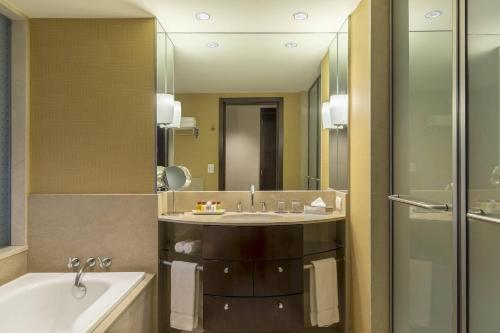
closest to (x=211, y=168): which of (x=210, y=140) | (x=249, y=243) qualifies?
(x=210, y=140)

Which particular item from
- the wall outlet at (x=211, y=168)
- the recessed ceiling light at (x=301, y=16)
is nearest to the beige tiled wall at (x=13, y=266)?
the wall outlet at (x=211, y=168)

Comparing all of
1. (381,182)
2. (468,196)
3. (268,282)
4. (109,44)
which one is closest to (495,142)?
(468,196)

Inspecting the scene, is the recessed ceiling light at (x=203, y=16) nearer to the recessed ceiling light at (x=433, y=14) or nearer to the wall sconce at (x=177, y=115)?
the wall sconce at (x=177, y=115)

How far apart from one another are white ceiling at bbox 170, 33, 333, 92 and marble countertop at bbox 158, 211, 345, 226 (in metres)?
1.03

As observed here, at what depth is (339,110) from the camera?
2.36 meters

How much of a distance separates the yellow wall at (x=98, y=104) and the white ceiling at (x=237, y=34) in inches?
5.6

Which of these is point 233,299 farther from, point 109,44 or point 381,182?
point 109,44

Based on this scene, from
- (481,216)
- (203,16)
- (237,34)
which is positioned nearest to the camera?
(481,216)

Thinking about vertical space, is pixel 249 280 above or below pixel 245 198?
below

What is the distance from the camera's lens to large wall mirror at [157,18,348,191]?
2570 mm

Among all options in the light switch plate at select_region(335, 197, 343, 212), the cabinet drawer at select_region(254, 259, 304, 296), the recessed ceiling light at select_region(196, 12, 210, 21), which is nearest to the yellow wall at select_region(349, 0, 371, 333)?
the light switch plate at select_region(335, 197, 343, 212)

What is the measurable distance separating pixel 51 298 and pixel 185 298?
33.5 inches

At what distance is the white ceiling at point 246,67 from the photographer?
2.62m

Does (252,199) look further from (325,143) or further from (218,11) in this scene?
(218,11)
